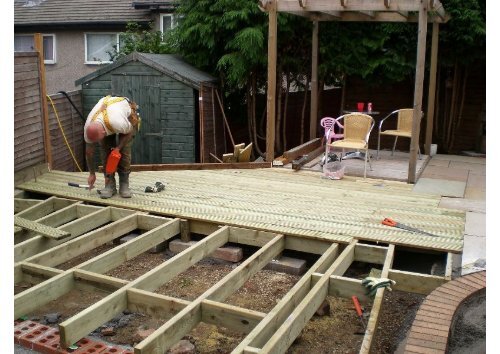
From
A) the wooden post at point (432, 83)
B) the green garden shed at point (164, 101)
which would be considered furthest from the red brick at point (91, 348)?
the wooden post at point (432, 83)

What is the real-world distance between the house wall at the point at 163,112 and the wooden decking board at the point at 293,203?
267 centimetres

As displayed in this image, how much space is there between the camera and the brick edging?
286 cm

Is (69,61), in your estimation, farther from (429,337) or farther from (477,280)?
(429,337)

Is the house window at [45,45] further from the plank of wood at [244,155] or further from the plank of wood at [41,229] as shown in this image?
the plank of wood at [41,229]

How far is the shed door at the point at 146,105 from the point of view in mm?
10195

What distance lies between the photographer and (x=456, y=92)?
1127 centimetres

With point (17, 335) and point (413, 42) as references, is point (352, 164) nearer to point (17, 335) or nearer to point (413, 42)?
point (413, 42)

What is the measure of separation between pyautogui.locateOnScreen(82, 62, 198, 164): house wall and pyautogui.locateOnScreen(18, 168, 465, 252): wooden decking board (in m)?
2.67

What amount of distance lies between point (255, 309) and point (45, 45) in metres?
14.2

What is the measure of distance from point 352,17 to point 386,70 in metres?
1.47

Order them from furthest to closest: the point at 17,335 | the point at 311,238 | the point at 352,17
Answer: the point at 352,17 → the point at 311,238 → the point at 17,335

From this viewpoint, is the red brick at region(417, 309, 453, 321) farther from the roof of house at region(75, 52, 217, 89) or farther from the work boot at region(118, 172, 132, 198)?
the roof of house at region(75, 52, 217, 89)

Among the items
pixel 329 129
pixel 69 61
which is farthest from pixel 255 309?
pixel 69 61

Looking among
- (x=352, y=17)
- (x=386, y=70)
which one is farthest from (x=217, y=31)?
(x=386, y=70)
